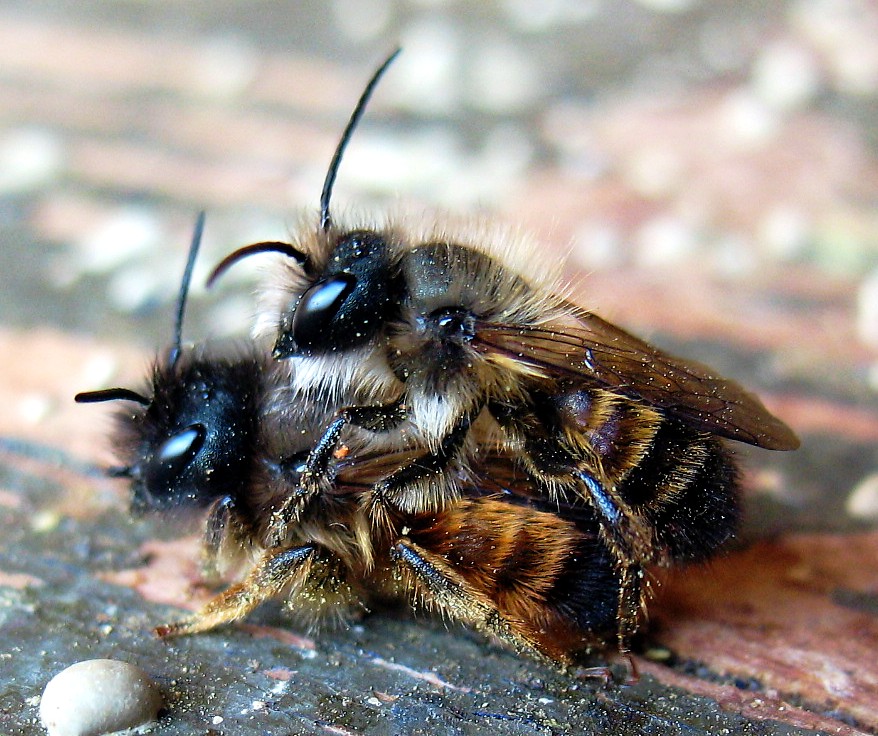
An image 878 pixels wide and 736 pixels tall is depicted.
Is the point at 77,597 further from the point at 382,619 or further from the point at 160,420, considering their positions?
the point at 382,619

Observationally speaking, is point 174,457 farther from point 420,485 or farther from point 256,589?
point 420,485

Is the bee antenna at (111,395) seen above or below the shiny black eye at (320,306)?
below

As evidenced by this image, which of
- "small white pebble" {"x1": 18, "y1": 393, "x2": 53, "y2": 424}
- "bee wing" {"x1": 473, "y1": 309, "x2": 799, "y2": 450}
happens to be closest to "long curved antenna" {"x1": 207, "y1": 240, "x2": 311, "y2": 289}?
"bee wing" {"x1": 473, "y1": 309, "x2": 799, "y2": 450}

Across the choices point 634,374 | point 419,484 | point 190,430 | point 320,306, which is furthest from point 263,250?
point 634,374

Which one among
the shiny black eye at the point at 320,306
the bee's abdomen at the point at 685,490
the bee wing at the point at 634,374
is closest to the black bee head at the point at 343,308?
the shiny black eye at the point at 320,306

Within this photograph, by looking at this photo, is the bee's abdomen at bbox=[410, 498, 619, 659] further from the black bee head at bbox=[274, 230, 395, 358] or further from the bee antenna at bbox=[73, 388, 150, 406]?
the bee antenna at bbox=[73, 388, 150, 406]

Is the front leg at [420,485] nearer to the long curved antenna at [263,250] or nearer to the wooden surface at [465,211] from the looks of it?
the wooden surface at [465,211]
